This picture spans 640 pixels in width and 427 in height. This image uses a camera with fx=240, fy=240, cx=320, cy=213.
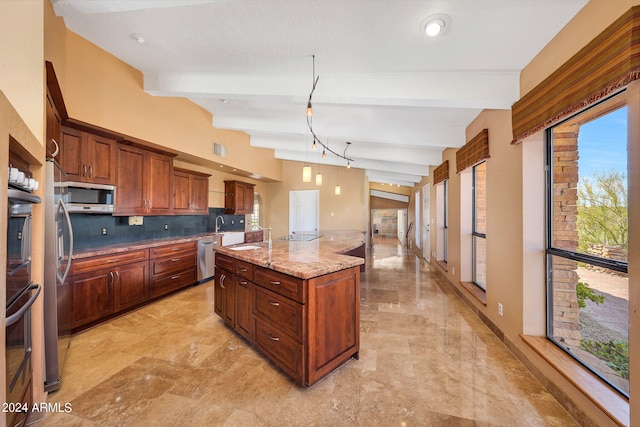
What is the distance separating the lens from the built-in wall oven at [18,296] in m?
1.08

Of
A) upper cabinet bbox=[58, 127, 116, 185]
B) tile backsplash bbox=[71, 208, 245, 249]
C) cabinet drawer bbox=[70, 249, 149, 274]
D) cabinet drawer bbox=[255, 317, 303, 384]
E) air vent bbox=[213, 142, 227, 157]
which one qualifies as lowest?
cabinet drawer bbox=[255, 317, 303, 384]

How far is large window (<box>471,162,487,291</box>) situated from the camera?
3.36m

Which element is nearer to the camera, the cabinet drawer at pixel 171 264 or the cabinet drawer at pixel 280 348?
the cabinet drawer at pixel 280 348

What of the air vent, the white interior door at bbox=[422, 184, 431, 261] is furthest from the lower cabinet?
the white interior door at bbox=[422, 184, 431, 261]

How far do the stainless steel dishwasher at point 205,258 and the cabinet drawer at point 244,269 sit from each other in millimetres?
2047

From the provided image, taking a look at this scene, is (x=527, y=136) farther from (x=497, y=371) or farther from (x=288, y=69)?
(x=288, y=69)

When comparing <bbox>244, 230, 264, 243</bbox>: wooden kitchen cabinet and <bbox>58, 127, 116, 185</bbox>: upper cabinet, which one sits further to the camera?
<bbox>244, 230, 264, 243</bbox>: wooden kitchen cabinet

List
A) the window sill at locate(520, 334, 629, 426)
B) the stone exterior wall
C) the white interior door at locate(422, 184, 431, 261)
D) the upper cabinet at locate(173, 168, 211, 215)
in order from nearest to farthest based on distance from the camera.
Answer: the window sill at locate(520, 334, 629, 426) < the stone exterior wall < the upper cabinet at locate(173, 168, 211, 215) < the white interior door at locate(422, 184, 431, 261)

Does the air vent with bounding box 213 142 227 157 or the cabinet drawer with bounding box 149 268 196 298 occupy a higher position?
the air vent with bounding box 213 142 227 157

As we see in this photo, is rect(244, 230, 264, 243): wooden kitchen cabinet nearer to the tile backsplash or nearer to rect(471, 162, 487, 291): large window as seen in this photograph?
the tile backsplash

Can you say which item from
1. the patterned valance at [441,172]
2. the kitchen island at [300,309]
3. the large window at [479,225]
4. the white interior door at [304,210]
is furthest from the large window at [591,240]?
the white interior door at [304,210]

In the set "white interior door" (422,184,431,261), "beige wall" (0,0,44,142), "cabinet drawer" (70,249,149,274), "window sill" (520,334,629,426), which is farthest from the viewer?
"white interior door" (422,184,431,261)

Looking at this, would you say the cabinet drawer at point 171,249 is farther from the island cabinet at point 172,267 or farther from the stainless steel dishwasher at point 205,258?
the stainless steel dishwasher at point 205,258

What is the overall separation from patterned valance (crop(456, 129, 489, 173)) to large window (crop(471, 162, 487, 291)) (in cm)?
23
